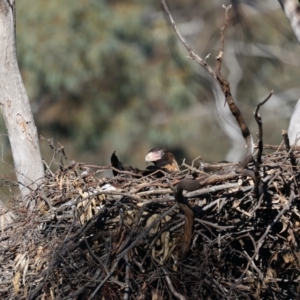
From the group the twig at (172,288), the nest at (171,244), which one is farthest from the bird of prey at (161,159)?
the twig at (172,288)

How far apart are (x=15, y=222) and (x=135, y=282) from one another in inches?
37.4

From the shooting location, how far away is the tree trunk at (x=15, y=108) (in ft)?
14.6

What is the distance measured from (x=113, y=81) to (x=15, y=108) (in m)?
6.78

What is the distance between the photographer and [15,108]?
4453 mm

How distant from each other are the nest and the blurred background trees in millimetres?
5411

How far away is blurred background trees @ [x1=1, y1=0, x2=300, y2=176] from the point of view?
9.94m

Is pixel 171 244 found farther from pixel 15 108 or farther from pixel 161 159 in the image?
pixel 161 159

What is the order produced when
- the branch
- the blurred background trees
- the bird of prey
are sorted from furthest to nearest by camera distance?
the blurred background trees → the bird of prey → the branch

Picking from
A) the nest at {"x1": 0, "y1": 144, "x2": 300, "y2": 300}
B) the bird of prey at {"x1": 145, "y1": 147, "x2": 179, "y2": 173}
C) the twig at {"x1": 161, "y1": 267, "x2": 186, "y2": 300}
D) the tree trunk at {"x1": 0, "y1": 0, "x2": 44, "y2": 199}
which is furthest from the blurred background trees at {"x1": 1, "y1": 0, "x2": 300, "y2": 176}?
the twig at {"x1": 161, "y1": 267, "x2": 186, "y2": 300}

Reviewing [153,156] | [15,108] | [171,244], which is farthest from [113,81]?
[171,244]

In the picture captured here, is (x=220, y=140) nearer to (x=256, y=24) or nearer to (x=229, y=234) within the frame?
(x=256, y=24)

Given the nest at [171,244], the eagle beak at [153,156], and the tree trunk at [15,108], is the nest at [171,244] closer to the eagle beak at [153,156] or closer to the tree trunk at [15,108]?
the tree trunk at [15,108]

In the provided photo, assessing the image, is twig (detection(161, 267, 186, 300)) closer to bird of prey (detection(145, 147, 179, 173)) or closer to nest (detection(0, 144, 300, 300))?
nest (detection(0, 144, 300, 300))

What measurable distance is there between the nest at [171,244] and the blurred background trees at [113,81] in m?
5.41
